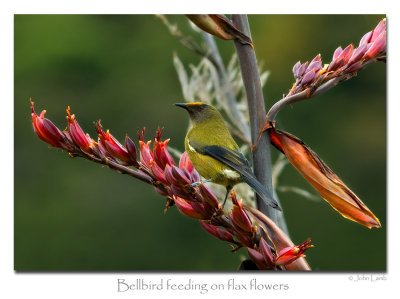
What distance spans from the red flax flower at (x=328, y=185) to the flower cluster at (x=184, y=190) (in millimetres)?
156

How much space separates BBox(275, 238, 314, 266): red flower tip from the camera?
1.25 metres

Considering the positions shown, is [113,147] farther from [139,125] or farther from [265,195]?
[139,125]

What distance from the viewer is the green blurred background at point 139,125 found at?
8.73ft

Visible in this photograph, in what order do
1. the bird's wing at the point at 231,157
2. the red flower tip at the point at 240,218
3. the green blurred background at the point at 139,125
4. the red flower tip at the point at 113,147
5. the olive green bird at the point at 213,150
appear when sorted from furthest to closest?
the green blurred background at the point at 139,125 < the olive green bird at the point at 213,150 < the bird's wing at the point at 231,157 < the red flower tip at the point at 113,147 < the red flower tip at the point at 240,218

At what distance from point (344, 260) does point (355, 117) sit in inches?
33.3

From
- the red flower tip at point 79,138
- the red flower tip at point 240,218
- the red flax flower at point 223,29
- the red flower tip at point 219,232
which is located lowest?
the red flower tip at point 219,232

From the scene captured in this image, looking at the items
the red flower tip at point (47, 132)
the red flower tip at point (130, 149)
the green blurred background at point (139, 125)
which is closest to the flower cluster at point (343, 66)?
the red flower tip at point (130, 149)

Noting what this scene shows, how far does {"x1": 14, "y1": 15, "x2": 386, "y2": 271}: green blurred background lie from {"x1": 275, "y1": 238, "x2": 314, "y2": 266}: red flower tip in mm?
1022

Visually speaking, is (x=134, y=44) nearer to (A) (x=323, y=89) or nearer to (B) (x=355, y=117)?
(B) (x=355, y=117)

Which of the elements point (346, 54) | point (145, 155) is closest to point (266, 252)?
point (145, 155)

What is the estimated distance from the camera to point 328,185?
139cm

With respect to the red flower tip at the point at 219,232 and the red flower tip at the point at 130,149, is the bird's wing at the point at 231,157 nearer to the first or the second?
the red flower tip at the point at 219,232

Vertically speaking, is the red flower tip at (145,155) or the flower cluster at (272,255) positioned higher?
the red flower tip at (145,155)

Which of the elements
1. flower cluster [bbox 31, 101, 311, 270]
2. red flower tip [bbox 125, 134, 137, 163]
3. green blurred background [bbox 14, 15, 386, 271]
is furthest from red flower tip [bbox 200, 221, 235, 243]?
green blurred background [bbox 14, 15, 386, 271]
